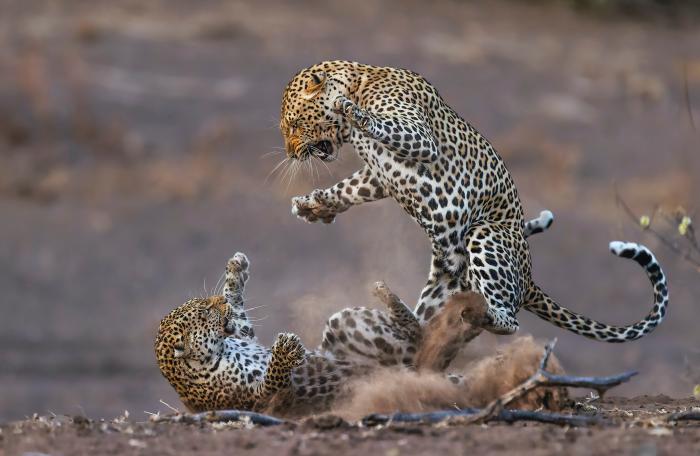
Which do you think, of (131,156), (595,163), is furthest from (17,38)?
(595,163)

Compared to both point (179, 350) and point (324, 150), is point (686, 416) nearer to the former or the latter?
point (324, 150)

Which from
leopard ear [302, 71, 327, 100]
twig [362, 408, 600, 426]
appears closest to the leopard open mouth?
leopard ear [302, 71, 327, 100]

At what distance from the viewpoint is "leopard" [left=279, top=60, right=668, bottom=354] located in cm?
844

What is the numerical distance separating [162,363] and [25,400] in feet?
28.5

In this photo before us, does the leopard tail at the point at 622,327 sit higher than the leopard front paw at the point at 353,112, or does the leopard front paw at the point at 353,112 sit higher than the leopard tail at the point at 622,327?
the leopard front paw at the point at 353,112

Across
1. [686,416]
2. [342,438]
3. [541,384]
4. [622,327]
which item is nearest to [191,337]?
[342,438]

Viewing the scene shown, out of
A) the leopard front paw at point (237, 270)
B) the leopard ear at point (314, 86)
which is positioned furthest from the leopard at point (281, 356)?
the leopard ear at point (314, 86)

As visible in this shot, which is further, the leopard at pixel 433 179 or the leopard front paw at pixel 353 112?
the leopard at pixel 433 179

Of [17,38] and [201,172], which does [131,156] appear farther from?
[17,38]

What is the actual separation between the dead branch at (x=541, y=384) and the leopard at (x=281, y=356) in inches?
37.2

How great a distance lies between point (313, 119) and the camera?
854cm

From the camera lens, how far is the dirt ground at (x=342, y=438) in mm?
6504

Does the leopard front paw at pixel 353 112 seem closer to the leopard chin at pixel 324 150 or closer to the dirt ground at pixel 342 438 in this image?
the leopard chin at pixel 324 150

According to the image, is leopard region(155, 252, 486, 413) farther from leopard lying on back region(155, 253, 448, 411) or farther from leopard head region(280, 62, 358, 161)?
leopard head region(280, 62, 358, 161)
